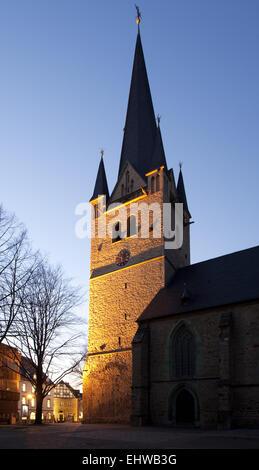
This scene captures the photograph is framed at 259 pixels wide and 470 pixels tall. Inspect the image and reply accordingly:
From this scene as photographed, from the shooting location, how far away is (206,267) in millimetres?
26484

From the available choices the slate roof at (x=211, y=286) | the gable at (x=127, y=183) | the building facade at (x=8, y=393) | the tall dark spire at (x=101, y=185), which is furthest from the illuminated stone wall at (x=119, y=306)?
the building facade at (x=8, y=393)

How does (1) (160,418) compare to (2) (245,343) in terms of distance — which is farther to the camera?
(1) (160,418)

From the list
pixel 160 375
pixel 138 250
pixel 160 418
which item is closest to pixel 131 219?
pixel 138 250

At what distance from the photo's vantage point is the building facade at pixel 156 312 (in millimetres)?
20250

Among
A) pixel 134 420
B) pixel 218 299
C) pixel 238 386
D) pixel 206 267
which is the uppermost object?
pixel 206 267

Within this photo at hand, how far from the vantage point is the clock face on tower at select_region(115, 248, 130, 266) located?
2966cm

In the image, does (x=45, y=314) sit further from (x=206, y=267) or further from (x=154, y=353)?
(x=206, y=267)

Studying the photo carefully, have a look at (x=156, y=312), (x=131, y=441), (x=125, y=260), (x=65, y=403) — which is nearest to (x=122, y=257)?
(x=125, y=260)

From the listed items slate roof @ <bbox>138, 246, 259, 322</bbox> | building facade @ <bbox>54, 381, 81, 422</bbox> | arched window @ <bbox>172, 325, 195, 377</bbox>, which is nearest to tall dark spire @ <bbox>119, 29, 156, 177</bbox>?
slate roof @ <bbox>138, 246, 259, 322</bbox>

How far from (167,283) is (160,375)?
6.17m

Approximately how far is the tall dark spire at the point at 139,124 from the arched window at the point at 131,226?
A: 3.58m

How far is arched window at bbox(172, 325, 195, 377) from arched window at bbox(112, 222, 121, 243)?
1014cm

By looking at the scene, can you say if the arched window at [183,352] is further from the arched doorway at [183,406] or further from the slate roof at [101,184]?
the slate roof at [101,184]
